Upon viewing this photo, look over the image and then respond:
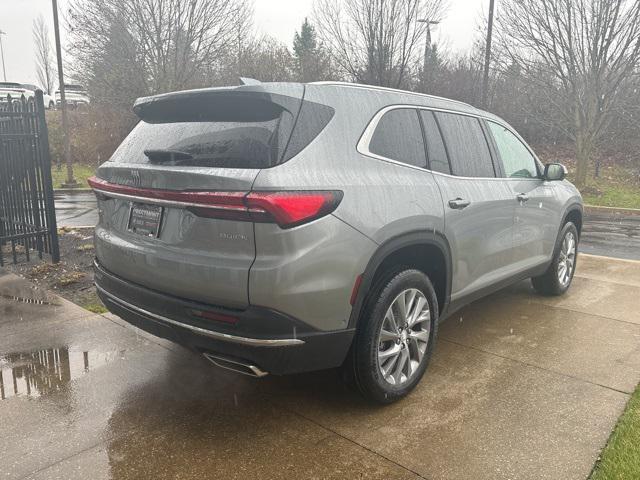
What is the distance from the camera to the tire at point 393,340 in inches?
113

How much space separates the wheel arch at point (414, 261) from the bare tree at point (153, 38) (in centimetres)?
1535

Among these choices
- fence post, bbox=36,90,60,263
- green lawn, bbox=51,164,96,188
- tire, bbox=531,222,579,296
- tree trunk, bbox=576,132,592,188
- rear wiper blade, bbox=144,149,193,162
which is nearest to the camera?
rear wiper blade, bbox=144,149,193,162

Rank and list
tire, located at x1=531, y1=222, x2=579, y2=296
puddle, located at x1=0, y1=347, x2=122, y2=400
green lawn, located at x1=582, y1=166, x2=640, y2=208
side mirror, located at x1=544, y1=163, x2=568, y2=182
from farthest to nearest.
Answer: green lawn, located at x1=582, y1=166, x2=640, y2=208, tire, located at x1=531, y1=222, x2=579, y2=296, side mirror, located at x1=544, y1=163, x2=568, y2=182, puddle, located at x1=0, y1=347, x2=122, y2=400

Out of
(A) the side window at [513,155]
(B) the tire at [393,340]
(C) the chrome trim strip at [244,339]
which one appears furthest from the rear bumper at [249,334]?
(A) the side window at [513,155]

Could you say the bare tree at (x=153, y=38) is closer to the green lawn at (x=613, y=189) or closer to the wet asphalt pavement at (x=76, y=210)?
the wet asphalt pavement at (x=76, y=210)

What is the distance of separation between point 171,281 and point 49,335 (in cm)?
202

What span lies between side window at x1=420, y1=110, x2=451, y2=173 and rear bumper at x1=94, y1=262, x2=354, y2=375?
51.8 inches

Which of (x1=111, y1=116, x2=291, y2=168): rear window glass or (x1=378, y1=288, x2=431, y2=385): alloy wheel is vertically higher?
(x1=111, y1=116, x2=291, y2=168): rear window glass

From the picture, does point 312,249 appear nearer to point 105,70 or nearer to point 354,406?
point 354,406

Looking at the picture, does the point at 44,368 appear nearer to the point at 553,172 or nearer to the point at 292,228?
the point at 292,228

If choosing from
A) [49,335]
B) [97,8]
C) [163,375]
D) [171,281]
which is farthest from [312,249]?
[97,8]

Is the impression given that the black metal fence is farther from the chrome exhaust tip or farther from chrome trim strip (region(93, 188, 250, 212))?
the chrome exhaust tip

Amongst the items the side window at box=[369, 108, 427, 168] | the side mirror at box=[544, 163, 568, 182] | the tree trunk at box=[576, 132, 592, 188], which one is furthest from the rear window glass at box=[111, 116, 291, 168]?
the tree trunk at box=[576, 132, 592, 188]

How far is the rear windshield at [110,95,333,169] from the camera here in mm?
2543
